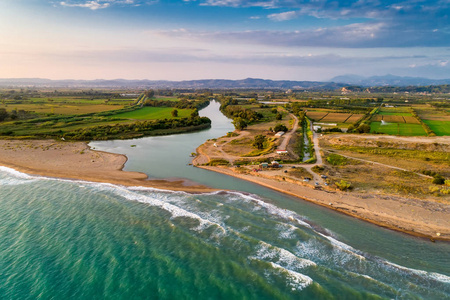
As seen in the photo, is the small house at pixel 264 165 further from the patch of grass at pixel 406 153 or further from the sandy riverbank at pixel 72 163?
the patch of grass at pixel 406 153

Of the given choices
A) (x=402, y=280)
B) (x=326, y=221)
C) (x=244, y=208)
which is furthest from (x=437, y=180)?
(x=244, y=208)

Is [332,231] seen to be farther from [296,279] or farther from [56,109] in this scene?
[56,109]

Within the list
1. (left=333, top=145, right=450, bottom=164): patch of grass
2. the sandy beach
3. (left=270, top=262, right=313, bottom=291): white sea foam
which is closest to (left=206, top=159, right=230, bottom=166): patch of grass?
the sandy beach

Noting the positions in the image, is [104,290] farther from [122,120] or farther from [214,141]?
[122,120]

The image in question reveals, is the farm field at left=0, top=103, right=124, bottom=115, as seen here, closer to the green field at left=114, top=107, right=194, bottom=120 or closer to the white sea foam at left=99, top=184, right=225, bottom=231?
the green field at left=114, top=107, right=194, bottom=120

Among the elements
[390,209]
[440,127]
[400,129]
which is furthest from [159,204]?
[440,127]

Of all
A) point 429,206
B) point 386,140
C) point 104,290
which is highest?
point 386,140
